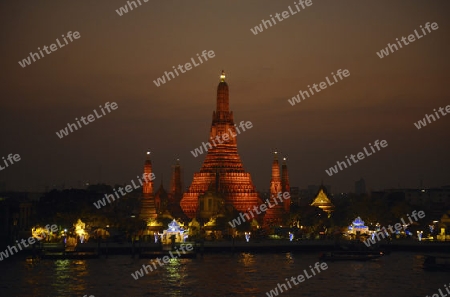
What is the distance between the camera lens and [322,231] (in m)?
114

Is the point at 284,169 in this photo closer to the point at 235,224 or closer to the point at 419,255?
the point at 235,224

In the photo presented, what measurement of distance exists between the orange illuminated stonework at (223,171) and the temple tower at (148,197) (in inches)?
231

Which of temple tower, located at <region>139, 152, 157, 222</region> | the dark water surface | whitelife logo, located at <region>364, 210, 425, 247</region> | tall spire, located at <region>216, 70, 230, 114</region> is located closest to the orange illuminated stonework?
tall spire, located at <region>216, 70, 230, 114</region>

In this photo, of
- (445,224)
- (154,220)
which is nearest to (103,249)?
(154,220)

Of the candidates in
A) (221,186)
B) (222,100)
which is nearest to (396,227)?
(221,186)

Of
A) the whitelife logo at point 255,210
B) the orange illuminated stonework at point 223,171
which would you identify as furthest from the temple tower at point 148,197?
the whitelife logo at point 255,210

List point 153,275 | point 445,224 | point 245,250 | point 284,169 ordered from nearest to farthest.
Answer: point 153,275
point 245,250
point 445,224
point 284,169

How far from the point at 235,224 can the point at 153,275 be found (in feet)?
114

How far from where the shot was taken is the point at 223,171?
118 meters

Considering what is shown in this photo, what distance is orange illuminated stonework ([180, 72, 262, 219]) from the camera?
117m

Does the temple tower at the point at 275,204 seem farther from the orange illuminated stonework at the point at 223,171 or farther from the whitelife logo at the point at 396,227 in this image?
the whitelife logo at the point at 396,227

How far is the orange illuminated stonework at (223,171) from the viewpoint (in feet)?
385

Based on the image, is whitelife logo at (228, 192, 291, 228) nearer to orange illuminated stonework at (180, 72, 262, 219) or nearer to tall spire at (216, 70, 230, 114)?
orange illuminated stonework at (180, 72, 262, 219)

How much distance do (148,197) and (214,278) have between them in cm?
4329
